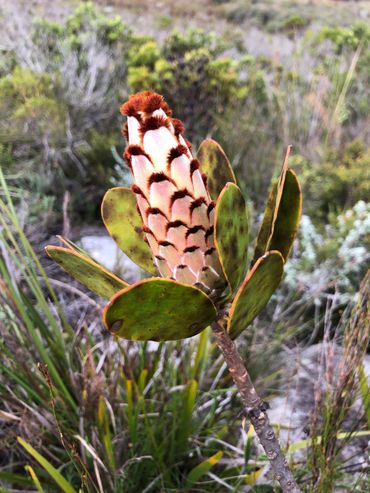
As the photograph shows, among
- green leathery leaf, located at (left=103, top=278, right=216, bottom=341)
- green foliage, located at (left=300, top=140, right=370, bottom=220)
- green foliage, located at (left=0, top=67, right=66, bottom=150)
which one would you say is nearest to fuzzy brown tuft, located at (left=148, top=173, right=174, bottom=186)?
green leathery leaf, located at (left=103, top=278, right=216, bottom=341)

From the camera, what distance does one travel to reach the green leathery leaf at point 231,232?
70cm

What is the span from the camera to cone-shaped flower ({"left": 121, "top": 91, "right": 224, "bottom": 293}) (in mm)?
698

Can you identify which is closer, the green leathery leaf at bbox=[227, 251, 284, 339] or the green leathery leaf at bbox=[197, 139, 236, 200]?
the green leathery leaf at bbox=[227, 251, 284, 339]

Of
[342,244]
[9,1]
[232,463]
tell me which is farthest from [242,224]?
[9,1]

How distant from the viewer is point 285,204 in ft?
2.60

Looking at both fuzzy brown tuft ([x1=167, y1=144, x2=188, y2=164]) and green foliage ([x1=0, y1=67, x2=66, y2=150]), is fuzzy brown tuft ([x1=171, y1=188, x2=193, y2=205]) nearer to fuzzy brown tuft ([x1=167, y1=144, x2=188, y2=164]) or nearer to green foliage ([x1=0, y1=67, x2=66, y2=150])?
fuzzy brown tuft ([x1=167, y1=144, x2=188, y2=164])

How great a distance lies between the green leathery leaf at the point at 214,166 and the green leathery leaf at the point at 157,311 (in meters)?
0.29

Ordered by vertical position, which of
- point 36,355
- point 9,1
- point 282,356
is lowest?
point 282,356

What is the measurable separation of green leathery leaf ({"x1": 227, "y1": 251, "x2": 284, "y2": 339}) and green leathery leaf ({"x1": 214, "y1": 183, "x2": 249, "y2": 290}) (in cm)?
5

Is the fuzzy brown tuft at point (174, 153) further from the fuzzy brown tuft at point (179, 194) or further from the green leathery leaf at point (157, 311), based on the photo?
the green leathery leaf at point (157, 311)

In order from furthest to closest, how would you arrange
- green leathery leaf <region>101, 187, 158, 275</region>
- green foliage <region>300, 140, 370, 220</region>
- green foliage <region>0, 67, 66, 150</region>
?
green foliage <region>0, 67, 66, 150</region> → green foliage <region>300, 140, 370, 220</region> → green leathery leaf <region>101, 187, 158, 275</region>

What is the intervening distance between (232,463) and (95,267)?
43.0 inches

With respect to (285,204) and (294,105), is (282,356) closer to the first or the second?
(285,204)

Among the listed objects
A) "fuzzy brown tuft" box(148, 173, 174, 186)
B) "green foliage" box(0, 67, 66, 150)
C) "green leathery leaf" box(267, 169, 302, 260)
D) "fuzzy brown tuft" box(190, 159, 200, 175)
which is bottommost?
"green foliage" box(0, 67, 66, 150)
